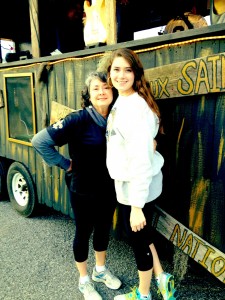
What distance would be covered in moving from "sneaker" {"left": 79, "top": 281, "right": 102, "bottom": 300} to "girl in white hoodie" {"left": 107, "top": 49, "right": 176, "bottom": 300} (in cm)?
50

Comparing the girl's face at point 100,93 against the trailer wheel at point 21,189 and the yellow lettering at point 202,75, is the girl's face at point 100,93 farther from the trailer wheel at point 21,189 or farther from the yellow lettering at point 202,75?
the trailer wheel at point 21,189

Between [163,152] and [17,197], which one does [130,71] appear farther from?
[17,197]

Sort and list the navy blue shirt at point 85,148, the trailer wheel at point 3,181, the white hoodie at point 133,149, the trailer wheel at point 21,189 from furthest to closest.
A: the trailer wheel at point 3,181 < the trailer wheel at point 21,189 < the navy blue shirt at point 85,148 < the white hoodie at point 133,149

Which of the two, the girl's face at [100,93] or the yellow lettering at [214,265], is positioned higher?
the girl's face at [100,93]

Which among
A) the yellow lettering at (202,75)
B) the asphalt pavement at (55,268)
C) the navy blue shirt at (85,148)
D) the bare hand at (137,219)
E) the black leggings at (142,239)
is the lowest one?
the asphalt pavement at (55,268)

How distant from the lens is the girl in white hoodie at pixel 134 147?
1.76 metres

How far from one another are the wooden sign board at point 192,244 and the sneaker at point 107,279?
585 mm

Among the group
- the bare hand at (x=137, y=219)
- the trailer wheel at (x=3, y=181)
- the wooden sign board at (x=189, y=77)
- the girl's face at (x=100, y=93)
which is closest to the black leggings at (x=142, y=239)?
the bare hand at (x=137, y=219)

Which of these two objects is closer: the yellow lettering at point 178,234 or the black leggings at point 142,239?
the black leggings at point 142,239

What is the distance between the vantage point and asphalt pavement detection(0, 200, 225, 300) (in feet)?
8.34

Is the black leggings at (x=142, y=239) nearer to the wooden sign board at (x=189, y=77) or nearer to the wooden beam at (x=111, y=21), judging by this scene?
the wooden sign board at (x=189, y=77)

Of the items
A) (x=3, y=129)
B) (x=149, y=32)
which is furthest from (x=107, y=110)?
(x=3, y=129)

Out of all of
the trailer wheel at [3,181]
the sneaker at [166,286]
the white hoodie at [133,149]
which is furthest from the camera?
the trailer wheel at [3,181]

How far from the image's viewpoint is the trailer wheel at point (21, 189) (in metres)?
3.85
